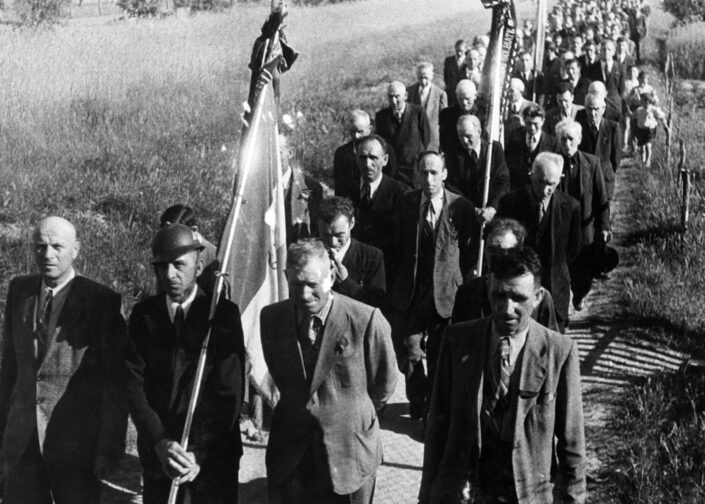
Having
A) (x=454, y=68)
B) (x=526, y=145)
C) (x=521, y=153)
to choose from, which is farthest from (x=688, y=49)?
(x=526, y=145)

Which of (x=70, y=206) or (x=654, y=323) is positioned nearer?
(x=654, y=323)

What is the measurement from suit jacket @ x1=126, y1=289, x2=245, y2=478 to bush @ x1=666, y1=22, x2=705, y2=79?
2796 centimetres

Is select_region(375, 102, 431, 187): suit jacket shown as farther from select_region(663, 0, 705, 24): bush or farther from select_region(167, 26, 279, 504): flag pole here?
select_region(663, 0, 705, 24): bush

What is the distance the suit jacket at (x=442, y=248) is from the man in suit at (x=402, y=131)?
2.99 meters

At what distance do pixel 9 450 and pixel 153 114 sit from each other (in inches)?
392

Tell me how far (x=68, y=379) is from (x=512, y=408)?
2.18 meters

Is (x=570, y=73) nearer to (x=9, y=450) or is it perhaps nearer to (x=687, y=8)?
(x=9, y=450)

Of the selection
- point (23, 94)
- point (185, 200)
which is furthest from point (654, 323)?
point (23, 94)

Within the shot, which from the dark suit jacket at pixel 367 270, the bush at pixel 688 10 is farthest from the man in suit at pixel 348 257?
the bush at pixel 688 10

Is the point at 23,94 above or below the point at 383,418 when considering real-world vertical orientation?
above

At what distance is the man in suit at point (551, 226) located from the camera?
22.6ft

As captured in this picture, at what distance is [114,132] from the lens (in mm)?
13148

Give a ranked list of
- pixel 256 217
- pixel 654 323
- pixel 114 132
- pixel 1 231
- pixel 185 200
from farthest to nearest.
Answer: pixel 114 132
pixel 185 200
pixel 1 231
pixel 654 323
pixel 256 217

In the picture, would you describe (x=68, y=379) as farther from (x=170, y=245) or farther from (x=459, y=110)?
(x=459, y=110)
